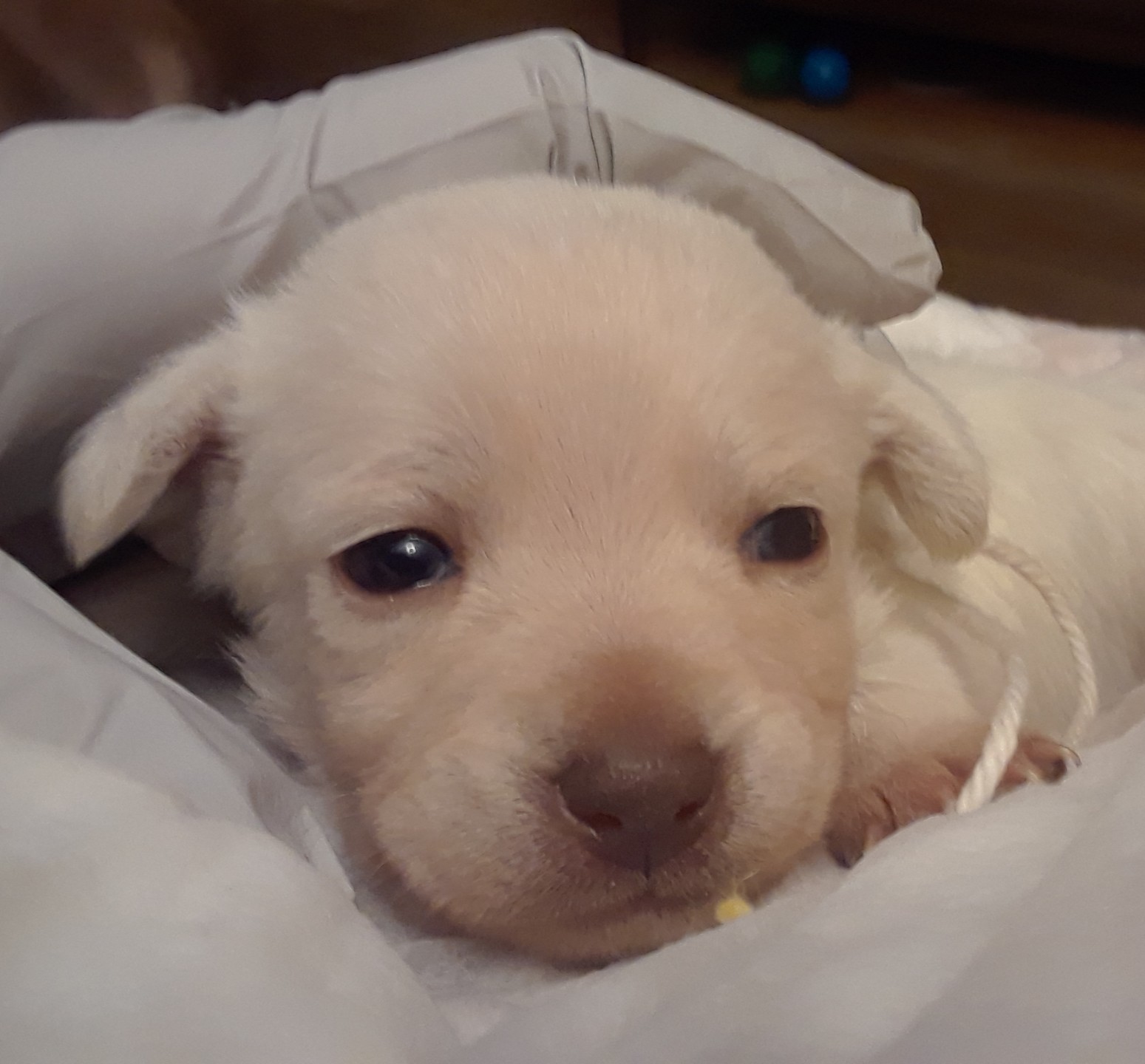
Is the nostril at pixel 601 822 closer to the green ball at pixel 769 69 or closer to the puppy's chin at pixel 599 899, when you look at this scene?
the puppy's chin at pixel 599 899

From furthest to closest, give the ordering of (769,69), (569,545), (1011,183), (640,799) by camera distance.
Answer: (769,69), (1011,183), (569,545), (640,799)

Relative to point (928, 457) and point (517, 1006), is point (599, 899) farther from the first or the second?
point (928, 457)

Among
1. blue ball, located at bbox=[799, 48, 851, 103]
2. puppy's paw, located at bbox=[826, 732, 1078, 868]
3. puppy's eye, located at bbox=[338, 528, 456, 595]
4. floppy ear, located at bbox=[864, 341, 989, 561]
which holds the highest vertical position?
puppy's eye, located at bbox=[338, 528, 456, 595]

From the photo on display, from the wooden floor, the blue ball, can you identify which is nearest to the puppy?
the wooden floor

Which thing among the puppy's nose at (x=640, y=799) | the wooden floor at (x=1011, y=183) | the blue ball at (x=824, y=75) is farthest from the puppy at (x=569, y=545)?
the blue ball at (x=824, y=75)

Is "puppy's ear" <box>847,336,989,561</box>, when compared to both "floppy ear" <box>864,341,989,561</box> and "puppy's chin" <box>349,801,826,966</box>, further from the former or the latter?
"puppy's chin" <box>349,801,826,966</box>

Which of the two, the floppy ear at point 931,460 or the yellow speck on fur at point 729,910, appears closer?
the yellow speck on fur at point 729,910

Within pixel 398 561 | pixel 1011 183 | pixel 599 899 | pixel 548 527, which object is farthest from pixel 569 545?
pixel 1011 183
